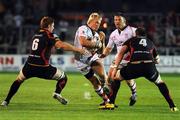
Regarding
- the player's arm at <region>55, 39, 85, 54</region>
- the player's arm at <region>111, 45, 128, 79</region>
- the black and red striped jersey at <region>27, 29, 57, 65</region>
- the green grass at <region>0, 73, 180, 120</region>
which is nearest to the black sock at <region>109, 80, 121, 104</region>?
the player's arm at <region>111, 45, 128, 79</region>

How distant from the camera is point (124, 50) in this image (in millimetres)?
16172

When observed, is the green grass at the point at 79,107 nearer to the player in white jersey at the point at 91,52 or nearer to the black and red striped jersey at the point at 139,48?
the player in white jersey at the point at 91,52

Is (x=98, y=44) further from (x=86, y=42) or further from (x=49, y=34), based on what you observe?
(x=49, y=34)

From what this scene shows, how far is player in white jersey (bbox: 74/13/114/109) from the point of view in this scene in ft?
55.4

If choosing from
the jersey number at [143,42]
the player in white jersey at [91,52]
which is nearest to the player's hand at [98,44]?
the player in white jersey at [91,52]

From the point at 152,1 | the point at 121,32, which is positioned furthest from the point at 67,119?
the point at 152,1

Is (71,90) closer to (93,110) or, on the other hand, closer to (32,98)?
(32,98)

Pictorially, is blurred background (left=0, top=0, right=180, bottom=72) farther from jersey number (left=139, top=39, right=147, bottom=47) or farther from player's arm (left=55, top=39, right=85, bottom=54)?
jersey number (left=139, top=39, right=147, bottom=47)

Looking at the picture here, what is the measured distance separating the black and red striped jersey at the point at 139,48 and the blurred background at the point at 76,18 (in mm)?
18530

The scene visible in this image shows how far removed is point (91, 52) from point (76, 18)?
21.7 m

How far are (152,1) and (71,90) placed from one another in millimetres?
18333

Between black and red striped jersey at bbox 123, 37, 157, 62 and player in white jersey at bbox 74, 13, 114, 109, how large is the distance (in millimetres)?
1133

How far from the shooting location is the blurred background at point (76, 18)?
36.7 metres

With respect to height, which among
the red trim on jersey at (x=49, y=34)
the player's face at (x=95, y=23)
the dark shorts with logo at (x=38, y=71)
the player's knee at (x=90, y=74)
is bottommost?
the player's knee at (x=90, y=74)
